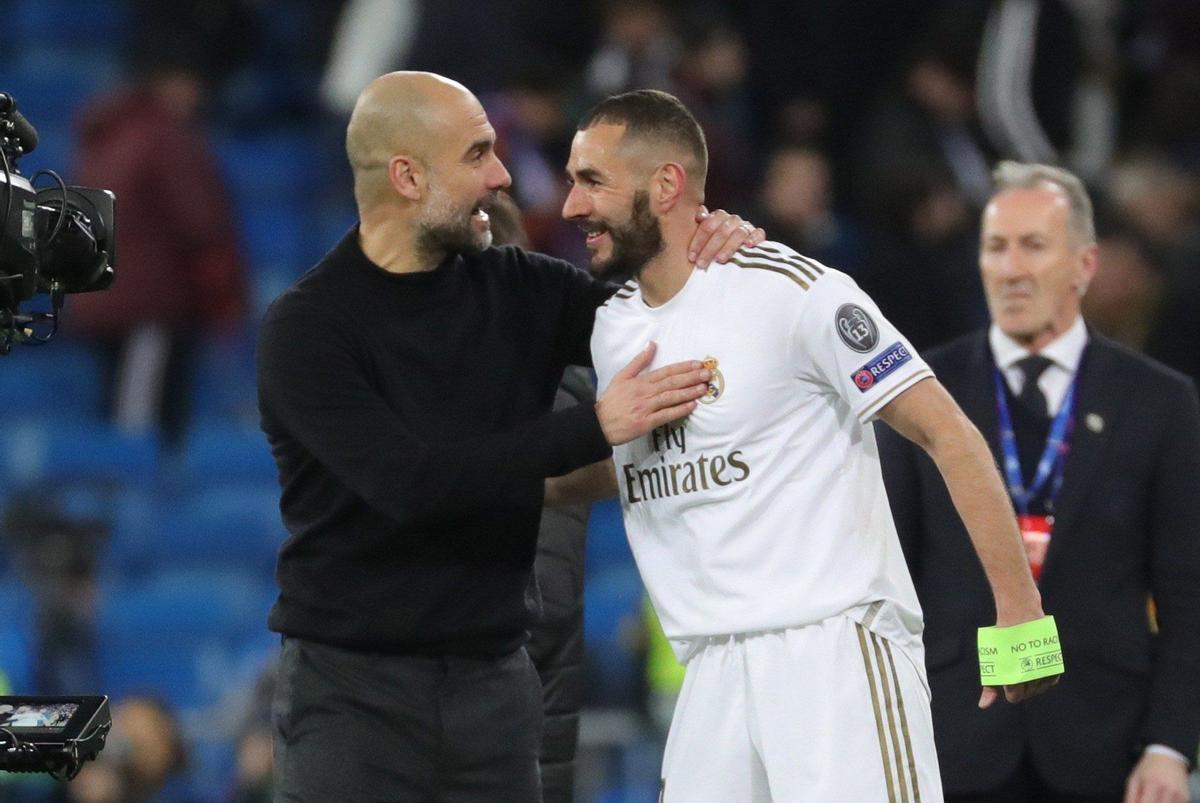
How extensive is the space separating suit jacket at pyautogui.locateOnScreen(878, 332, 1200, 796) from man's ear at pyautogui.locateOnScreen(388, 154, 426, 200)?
1.34 meters

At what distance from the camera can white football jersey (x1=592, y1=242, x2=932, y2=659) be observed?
3906 millimetres

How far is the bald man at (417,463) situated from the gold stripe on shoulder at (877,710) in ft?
1.77

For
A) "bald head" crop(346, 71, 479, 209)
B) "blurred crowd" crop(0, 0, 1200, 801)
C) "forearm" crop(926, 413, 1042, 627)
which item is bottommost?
"forearm" crop(926, 413, 1042, 627)

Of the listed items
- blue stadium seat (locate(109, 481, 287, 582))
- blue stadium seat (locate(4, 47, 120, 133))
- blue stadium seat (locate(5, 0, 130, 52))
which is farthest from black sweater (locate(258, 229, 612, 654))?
blue stadium seat (locate(5, 0, 130, 52))

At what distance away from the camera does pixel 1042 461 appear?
4.75 m

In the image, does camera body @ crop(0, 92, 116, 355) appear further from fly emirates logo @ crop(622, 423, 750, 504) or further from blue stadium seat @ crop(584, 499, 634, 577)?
blue stadium seat @ crop(584, 499, 634, 577)

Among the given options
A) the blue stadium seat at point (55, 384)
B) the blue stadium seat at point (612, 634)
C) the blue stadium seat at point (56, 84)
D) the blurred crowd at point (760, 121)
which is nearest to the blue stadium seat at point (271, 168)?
the blurred crowd at point (760, 121)

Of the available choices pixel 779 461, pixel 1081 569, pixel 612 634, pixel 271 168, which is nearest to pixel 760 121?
pixel 271 168

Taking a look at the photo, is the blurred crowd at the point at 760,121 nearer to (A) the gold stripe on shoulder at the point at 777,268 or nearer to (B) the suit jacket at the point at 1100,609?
(B) the suit jacket at the point at 1100,609

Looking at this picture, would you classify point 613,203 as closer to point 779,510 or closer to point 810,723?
point 779,510

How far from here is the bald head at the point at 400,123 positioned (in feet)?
13.7

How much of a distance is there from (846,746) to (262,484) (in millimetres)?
5696

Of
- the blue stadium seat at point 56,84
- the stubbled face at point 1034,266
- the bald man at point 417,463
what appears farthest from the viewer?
the blue stadium seat at point 56,84

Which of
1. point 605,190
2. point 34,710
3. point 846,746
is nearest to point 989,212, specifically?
point 605,190
